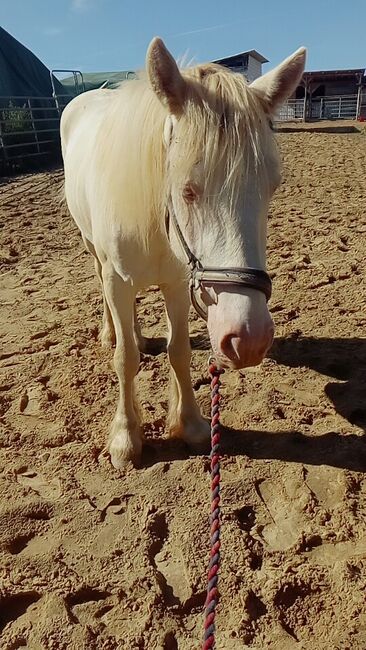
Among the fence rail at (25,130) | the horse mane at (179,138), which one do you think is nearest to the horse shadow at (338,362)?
the horse mane at (179,138)

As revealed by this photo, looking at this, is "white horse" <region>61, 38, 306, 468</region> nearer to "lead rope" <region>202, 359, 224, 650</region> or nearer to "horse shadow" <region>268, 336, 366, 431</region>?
"lead rope" <region>202, 359, 224, 650</region>

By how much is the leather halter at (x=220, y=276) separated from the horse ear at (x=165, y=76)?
37 centimetres

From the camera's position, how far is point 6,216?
772 centimetres

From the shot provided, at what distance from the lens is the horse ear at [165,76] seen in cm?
160

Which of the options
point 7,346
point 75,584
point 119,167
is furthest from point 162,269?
point 7,346

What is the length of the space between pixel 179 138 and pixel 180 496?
Answer: 4.99ft

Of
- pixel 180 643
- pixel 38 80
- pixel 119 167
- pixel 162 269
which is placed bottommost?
pixel 180 643

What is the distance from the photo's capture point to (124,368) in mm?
2641

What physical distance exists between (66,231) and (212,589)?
6.19 meters

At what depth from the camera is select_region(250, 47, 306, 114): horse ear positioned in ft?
5.89

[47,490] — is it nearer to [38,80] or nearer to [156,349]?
[156,349]

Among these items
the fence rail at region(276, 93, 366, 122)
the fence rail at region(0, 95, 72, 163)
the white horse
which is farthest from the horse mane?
the fence rail at region(276, 93, 366, 122)

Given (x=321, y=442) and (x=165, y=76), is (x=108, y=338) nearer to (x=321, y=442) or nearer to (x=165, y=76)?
(x=321, y=442)

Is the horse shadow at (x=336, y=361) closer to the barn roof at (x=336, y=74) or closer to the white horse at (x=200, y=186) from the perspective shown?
the white horse at (x=200, y=186)
